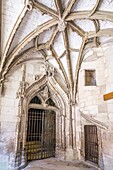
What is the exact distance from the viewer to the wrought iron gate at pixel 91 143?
486 cm

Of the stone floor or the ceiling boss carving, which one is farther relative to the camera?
the stone floor

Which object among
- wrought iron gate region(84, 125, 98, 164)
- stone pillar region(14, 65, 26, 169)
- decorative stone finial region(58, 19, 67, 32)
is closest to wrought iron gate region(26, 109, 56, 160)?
stone pillar region(14, 65, 26, 169)

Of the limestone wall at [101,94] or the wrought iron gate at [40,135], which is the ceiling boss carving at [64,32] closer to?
the limestone wall at [101,94]

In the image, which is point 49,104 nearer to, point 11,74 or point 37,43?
point 11,74

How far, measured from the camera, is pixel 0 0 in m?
3.57

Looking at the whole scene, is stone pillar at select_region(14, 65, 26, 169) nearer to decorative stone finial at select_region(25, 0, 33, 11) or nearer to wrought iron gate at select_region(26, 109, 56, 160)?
wrought iron gate at select_region(26, 109, 56, 160)

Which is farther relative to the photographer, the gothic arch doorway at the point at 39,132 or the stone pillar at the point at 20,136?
the gothic arch doorway at the point at 39,132

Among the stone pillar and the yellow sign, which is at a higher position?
the yellow sign

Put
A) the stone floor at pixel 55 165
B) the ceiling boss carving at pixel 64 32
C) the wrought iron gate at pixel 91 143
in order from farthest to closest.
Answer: the wrought iron gate at pixel 91 143 → the stone floor at pixel 55 165 → the ceiling boss carving at pixel 64 32

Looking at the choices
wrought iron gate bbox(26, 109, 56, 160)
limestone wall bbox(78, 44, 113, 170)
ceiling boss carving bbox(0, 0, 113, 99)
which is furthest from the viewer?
wrought iron gate bbox(26, 109, 56, 160)

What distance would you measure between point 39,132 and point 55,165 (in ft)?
4.52

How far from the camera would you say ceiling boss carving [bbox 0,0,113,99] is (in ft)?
12.6

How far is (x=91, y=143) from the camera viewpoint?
5.06 metres

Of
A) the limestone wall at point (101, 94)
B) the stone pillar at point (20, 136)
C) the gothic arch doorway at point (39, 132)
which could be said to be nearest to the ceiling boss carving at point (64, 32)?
the limestone wall at point (101, 94)
